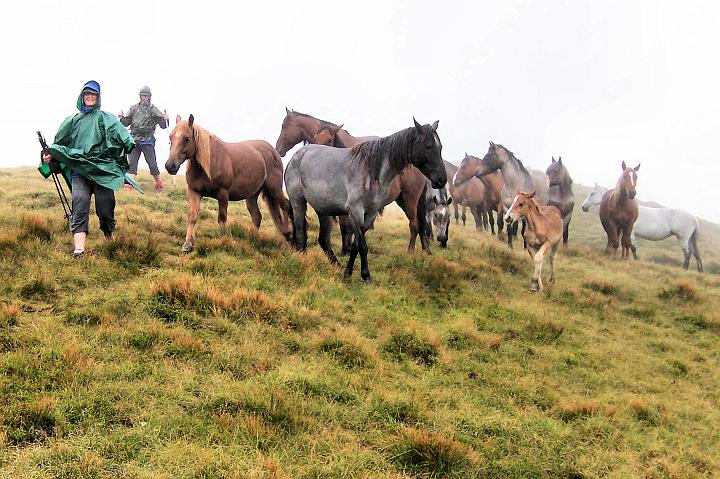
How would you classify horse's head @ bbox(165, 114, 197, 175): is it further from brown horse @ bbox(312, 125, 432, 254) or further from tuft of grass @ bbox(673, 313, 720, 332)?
tuft of grass @ bbox(673, 313, 720, 332)

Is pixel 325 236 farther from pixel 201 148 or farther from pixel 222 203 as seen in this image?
pixel 201 148

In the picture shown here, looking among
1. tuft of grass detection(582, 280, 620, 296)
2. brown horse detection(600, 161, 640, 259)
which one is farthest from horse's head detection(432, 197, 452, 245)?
brown horse detection(600, 161, 640, 259)

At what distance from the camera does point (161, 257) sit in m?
7.49

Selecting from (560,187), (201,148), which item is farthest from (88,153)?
(560,187)

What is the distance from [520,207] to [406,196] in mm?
2645

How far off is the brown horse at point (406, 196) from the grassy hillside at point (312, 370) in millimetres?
1268

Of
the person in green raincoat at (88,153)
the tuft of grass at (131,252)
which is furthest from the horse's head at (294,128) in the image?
the tuft of grass at (131,252)

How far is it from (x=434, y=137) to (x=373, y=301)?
3.10m

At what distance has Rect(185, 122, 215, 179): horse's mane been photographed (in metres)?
8.16

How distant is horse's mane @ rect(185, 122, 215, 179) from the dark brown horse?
44.8 ft

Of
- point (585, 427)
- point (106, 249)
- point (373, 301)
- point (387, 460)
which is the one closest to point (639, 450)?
point (585, 427)

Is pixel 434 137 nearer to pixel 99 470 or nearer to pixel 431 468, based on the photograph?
pixel 431 468

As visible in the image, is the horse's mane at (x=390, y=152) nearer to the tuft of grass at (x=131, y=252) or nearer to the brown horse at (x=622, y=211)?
the tuft of grass at (x=131, y=252)

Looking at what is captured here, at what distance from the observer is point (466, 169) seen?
702 inches
